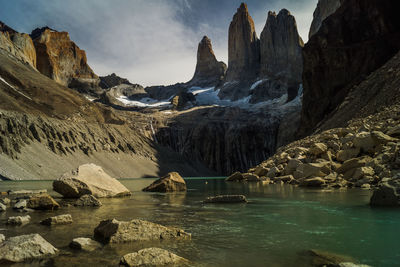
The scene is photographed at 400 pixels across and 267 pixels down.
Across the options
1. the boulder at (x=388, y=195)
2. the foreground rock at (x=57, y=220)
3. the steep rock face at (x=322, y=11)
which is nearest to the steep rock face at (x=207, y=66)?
the steep rock face at (x=322, y=11)

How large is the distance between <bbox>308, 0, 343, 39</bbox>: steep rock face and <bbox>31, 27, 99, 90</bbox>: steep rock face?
99574mm

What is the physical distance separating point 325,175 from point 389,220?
11.8 m

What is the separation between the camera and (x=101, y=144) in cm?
6456

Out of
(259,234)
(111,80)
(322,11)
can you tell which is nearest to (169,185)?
(259,234)

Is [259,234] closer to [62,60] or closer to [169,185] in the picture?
[169,185]

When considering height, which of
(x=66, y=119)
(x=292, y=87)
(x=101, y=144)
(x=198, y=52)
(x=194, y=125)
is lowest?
(x=101, y=144)

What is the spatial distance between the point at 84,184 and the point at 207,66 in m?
182

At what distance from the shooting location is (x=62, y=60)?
140 meters

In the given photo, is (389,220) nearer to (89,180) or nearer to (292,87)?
(89,180)

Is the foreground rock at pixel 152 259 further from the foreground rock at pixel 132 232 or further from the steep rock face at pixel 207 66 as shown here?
the steep rock face at pixel 207 66

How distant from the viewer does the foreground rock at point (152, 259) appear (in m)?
4.41

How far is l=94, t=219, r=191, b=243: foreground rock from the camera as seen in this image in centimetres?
594

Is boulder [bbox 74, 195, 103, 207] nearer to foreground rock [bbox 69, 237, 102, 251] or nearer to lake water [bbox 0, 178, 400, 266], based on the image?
lake water [bbox 0, 178, 400, 266]

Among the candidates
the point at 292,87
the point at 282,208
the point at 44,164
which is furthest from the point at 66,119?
the point at 292,87
